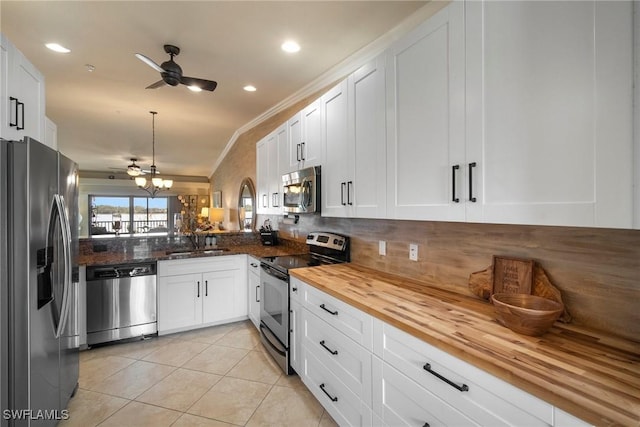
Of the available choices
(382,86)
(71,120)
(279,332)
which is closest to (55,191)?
(279,332)

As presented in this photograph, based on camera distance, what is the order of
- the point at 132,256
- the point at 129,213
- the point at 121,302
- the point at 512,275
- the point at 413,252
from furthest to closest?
the point at 129,213 → the point at 132,256 → the point at 121,302 → the point at 413,252 → the point at 512,275

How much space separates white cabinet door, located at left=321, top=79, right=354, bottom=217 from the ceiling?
21.8 inches

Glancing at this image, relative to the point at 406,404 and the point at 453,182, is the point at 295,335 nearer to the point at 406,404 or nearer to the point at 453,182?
the point at 406,404

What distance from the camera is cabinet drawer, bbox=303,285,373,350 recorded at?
4.92 ft

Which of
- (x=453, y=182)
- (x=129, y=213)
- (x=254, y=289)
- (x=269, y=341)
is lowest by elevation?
(x=269, y=341)

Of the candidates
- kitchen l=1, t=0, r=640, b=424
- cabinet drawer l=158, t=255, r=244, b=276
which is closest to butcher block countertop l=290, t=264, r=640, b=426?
kitchen l=1, t=0, r=640, b=424

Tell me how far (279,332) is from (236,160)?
4665mm

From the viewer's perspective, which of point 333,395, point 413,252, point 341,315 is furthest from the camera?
point 413,252

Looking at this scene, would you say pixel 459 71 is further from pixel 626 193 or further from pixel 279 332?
pixel 279 332

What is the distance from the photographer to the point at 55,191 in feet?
5.79

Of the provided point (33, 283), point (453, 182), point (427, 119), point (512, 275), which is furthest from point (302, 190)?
point (33, 283)

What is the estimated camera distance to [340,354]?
1713mm

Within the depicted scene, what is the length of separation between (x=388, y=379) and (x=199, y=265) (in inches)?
103

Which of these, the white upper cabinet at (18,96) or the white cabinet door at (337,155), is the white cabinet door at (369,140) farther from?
the white upper cabinet at (18,96)
